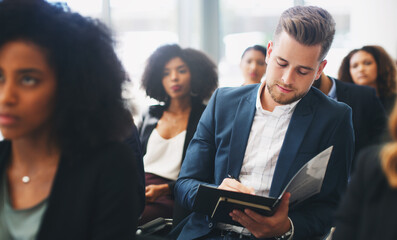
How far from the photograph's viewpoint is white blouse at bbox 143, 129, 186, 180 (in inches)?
113

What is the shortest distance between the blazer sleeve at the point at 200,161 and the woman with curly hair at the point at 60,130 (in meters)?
0.60

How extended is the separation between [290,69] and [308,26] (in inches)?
7.8

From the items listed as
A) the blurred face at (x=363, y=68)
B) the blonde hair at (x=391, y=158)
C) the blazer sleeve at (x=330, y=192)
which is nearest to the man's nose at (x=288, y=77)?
the blazer sleeve at (x=330, y=192)

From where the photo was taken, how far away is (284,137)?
170 cm

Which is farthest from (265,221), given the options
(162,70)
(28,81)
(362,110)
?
(162,70)

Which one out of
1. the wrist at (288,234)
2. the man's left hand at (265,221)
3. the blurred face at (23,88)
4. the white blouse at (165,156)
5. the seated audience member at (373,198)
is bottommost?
the white blouse at (165,156)

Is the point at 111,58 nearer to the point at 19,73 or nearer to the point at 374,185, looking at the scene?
the point at 19,73

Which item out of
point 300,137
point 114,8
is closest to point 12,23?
point 300,137

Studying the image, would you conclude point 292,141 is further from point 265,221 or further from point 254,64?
point 254,64

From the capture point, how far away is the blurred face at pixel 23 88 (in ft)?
3.39

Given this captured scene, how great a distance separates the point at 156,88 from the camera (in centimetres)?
345

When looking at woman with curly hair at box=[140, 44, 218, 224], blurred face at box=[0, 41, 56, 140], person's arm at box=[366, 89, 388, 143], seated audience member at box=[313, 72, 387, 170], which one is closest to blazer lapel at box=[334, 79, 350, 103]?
seated audience member at box=[313, 72, 387, 170]

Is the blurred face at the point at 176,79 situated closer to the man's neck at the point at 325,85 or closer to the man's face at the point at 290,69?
the man's neck at the point at 325,85

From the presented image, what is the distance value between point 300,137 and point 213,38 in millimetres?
4278
